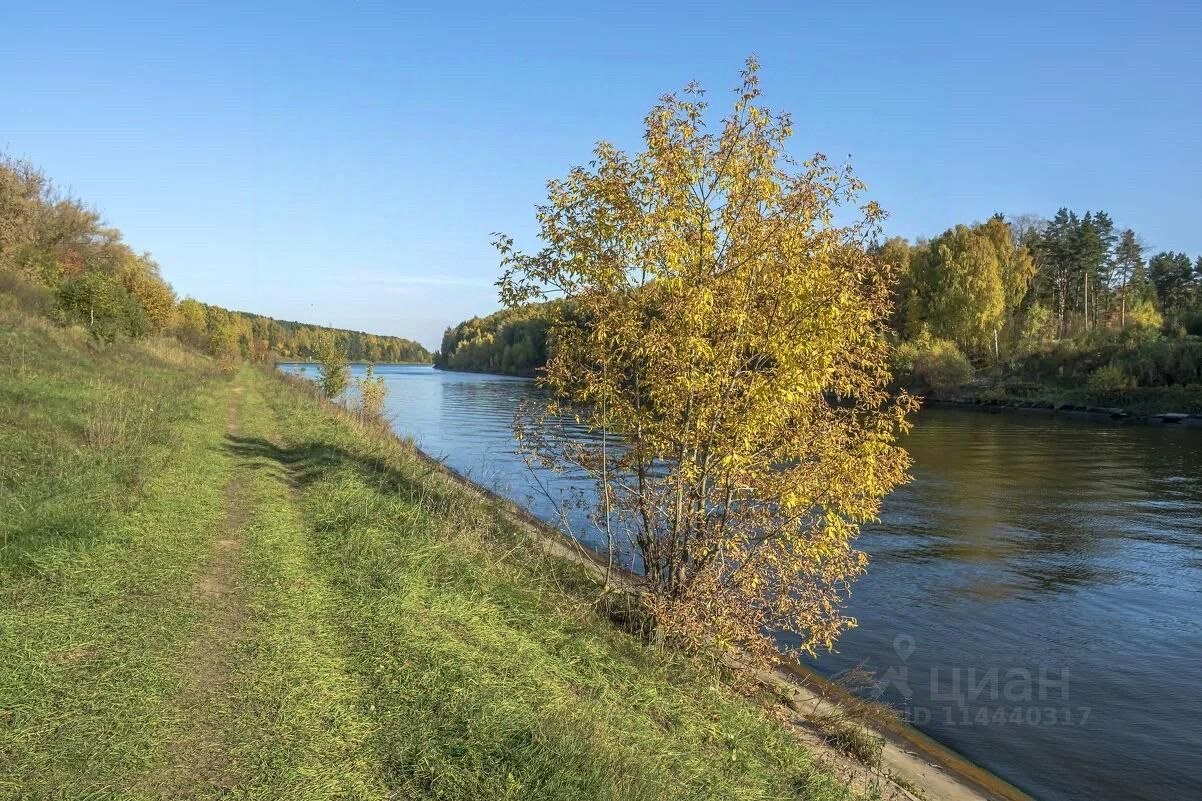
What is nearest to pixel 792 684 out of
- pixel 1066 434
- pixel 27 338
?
pixel 27 338

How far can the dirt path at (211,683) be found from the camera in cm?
439

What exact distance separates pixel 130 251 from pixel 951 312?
244ft

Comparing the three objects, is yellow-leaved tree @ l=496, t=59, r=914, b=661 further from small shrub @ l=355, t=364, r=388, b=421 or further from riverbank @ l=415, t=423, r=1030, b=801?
small shrub @ l=355, t=364, r=388, b=421

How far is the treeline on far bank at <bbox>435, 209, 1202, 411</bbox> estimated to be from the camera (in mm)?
56844

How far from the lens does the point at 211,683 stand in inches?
217

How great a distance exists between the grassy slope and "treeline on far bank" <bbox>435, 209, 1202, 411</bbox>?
3857 centimetres

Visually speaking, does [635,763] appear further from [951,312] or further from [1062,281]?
[1062,281]

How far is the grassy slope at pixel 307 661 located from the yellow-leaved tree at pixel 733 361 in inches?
57.0

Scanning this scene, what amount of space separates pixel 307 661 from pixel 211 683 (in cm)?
76

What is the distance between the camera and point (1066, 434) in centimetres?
4272

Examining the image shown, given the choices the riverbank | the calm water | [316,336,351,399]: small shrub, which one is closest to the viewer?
the riverbank
